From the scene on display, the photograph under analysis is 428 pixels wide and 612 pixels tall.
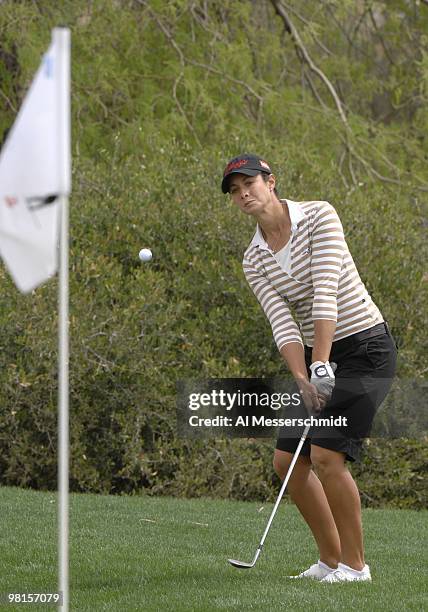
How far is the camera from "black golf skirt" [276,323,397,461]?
5.48 metres

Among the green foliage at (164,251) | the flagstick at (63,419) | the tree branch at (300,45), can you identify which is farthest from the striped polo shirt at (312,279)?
the tree branch at (300,45)

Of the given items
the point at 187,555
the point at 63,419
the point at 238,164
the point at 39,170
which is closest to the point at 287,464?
the point at 187,555

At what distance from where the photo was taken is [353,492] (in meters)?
5.47

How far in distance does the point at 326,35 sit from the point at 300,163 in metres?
4.44

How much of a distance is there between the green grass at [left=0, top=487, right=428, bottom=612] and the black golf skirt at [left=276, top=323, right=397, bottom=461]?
651 millimetres

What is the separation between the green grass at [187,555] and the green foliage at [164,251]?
0.81 meters

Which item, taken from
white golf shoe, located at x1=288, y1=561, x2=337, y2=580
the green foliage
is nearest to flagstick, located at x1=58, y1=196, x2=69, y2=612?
white golf shoe, located at x1=288, y1=561, x2=337, y2=580

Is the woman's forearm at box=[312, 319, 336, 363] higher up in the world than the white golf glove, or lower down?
higher up

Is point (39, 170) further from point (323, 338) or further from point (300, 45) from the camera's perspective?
point (300, 45)

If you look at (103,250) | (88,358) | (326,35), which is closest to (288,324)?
(88,358)

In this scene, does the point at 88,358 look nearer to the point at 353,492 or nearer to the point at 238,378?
the point at 238,378

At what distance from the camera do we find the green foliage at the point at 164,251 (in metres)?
9.71

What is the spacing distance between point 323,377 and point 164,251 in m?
5.67

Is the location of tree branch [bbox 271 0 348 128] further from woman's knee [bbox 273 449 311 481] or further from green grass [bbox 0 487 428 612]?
woman's knee [bbox 273 449 311 481]
